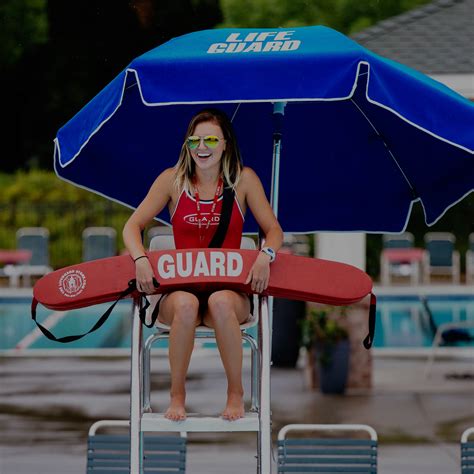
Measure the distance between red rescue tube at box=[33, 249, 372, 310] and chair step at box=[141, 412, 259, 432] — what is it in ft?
1.79

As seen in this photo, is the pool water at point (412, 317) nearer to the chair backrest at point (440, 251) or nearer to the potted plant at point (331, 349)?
the chair backrest at point (440, 251)

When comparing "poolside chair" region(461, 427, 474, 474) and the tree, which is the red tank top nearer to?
"poolside chair" region(461, 427, 474, 474)

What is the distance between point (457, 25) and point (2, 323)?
927 centimetres

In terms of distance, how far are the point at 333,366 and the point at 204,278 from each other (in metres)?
6.56

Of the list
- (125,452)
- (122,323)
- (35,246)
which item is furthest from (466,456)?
(35,246)

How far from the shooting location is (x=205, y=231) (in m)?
5.19

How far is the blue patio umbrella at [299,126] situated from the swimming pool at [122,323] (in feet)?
31.4

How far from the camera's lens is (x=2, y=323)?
1928cm

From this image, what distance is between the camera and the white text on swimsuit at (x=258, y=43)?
4.99m

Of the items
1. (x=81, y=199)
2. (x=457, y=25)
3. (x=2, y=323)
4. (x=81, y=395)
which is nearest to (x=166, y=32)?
(x=81, y=199)

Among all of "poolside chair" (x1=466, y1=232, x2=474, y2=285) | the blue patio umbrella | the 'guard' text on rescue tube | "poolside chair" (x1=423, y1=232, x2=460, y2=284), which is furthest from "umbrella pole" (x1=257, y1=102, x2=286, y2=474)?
"poolside chair" (x1=466, y1=232, x2=474, y2=285)

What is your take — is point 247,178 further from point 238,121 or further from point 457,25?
point 457,25

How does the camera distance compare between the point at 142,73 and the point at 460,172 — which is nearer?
the point at 142,73

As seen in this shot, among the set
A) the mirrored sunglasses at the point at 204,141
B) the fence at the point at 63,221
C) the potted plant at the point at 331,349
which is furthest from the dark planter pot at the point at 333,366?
the fence at the point at 63,221
